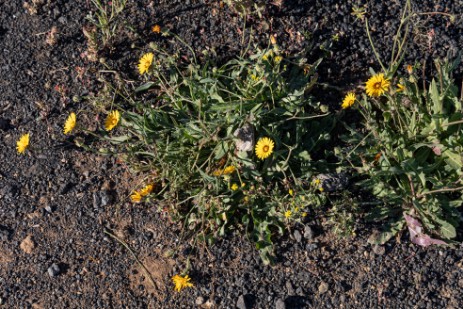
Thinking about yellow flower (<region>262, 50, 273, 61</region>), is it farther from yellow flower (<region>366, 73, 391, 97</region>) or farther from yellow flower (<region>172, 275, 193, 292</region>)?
yellow flower (<region>172, 275, 193, 292</region>)

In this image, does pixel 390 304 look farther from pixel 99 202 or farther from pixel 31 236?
pixel 31 236

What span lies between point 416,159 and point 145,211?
5.77ft

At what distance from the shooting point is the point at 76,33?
406cm

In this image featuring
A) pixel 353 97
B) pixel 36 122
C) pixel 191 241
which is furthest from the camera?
pixel 36 122

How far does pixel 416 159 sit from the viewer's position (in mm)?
3500

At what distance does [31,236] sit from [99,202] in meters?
0.52

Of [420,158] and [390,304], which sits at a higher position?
[420,158]

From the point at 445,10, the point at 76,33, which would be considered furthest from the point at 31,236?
the point at 445,10

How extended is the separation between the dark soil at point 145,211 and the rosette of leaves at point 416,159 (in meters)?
0.18

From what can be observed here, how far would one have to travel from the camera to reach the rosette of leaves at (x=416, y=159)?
3.39 meters

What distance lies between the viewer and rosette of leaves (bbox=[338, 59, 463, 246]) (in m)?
3.39

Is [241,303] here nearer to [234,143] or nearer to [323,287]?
[323,287]

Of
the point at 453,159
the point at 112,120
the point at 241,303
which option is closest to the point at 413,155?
the point at 453,159

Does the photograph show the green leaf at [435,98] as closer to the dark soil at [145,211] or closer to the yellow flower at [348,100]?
the dark soil at [145,211]
